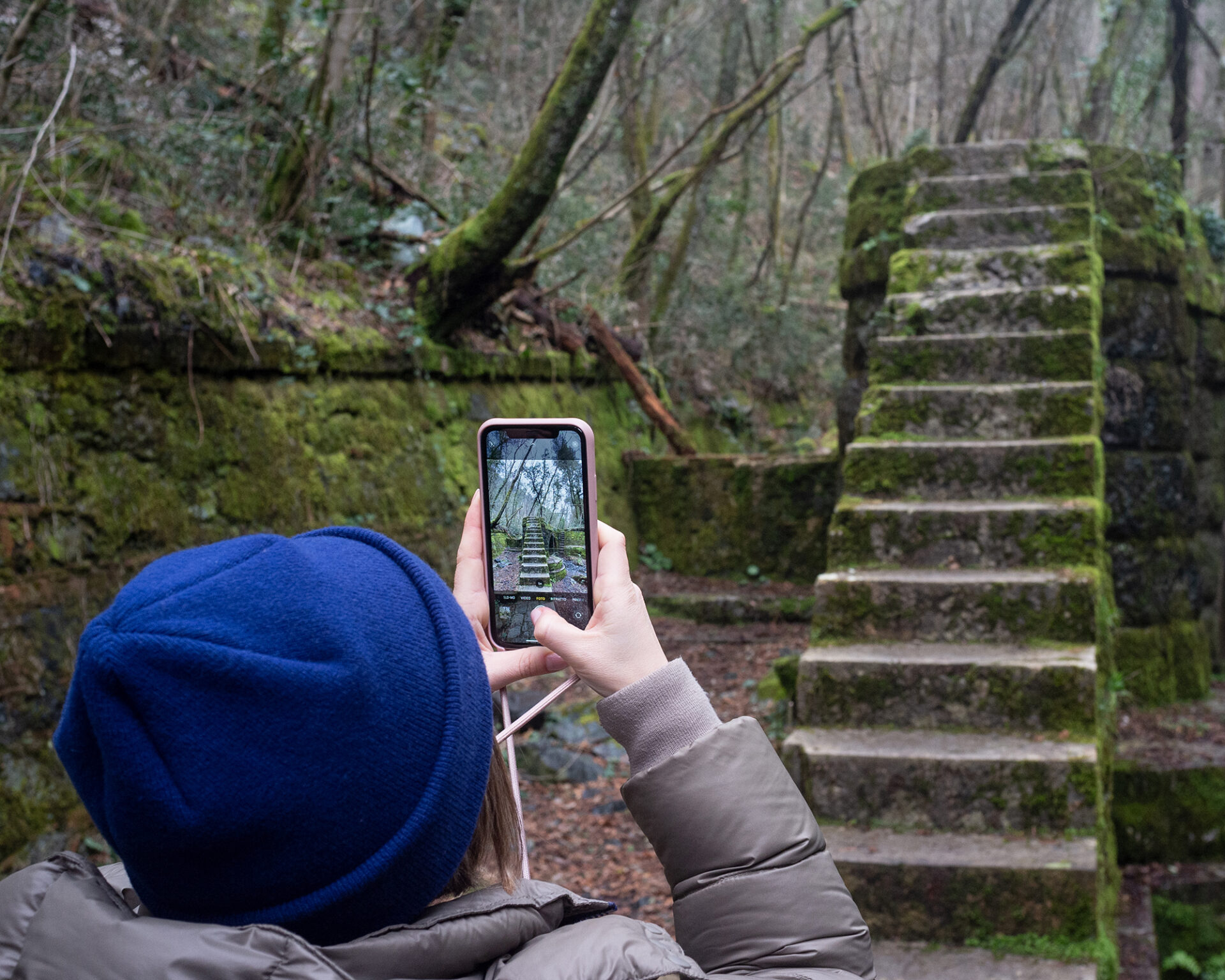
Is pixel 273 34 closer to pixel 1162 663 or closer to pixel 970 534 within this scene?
pixel 970 534

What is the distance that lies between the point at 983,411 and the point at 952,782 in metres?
1.66

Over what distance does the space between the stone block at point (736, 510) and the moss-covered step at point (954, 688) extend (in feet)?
11.6

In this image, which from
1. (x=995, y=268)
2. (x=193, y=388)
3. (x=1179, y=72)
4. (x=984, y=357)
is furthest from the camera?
(x=1179, y=72)

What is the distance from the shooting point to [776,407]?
1224 cm

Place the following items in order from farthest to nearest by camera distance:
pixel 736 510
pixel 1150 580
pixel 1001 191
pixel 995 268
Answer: pixel 736 510
pixel 1150 580
pixel 1001 191
pixel 995 268

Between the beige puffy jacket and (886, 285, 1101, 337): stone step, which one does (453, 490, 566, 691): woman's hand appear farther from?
(886, 285, 1101, 337): stone step

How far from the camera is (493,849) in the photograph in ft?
3.48

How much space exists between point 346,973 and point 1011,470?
347 centimetres

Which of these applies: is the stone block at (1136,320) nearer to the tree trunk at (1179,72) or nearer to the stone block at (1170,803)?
the stone block at (1170,803)

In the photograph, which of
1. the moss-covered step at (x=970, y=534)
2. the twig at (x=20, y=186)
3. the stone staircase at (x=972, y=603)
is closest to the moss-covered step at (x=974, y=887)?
the stone staircase at (x=972, y=603)

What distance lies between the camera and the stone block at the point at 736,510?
6914mm

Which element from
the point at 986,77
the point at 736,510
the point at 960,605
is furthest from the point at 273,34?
the point at 986,77

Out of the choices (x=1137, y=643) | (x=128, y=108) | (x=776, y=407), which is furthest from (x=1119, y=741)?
(x=776, y=407)

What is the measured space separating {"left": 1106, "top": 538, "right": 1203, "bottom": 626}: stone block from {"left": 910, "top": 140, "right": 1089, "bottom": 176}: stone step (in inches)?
77.4
